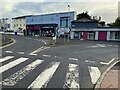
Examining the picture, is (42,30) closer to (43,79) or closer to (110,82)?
(43,79)

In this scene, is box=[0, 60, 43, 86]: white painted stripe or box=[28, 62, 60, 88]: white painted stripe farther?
box=[0, 60, 43, 86]: white painted stripe

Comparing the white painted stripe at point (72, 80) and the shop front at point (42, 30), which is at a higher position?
the shop front at point (42, 30)

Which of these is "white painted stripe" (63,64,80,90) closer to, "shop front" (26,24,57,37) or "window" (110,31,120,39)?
"window" (110,31,120,39)

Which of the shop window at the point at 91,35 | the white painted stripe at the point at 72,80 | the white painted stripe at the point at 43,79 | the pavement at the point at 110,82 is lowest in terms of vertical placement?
the pavement at the point at 110,82

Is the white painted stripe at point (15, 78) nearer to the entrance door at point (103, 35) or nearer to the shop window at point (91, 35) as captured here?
the entrance door at point (103, 35)

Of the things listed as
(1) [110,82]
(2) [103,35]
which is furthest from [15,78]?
(2) [103,35]

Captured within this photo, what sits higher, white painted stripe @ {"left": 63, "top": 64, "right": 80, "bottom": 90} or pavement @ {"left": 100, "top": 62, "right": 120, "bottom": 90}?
white painted stripe @ {"left": 63, "top": 64, "right": 80, "bottom": 90}

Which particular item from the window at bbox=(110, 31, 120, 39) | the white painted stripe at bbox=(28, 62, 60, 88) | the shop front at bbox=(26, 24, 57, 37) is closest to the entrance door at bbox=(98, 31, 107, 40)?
the window at bbox=(110, 31, 120, 39)

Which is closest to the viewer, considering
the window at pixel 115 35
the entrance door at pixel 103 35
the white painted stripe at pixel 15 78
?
the white painted stripe at pixel 15 78

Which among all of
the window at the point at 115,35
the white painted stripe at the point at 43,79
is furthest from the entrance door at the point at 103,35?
the white painted stripe at the point at 43,79

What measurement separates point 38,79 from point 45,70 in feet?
6.49

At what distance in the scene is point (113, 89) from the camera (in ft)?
25.5

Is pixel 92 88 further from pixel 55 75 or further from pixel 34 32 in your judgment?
pixel 34 32

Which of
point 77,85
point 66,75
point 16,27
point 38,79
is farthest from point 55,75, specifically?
point 16,27
